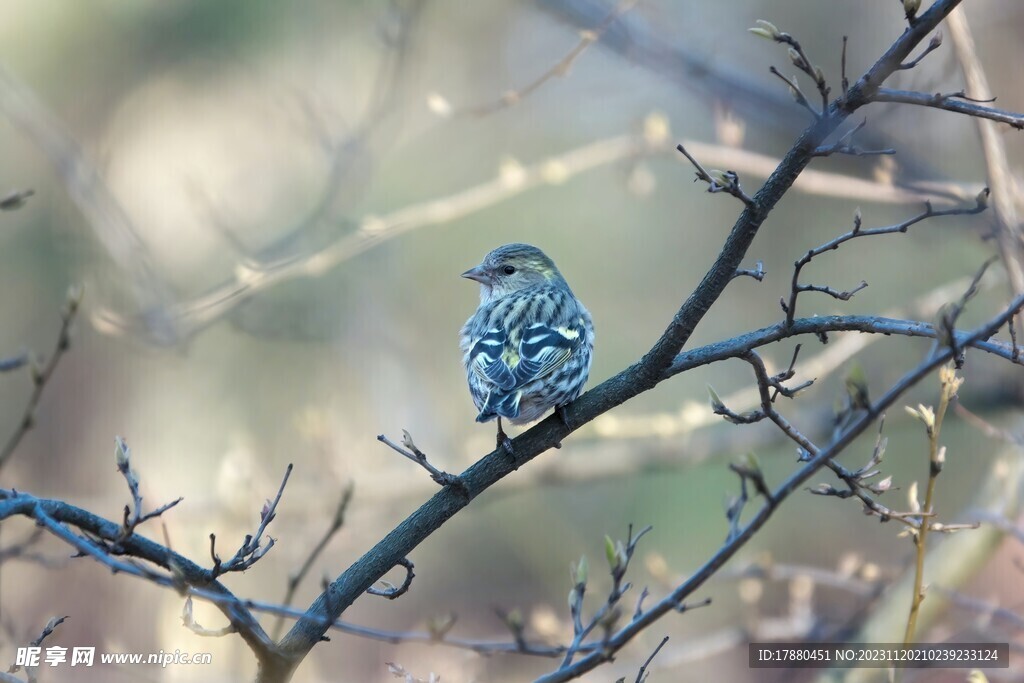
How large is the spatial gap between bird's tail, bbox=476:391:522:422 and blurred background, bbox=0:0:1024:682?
7.08 feet

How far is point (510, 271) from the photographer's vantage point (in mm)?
5727

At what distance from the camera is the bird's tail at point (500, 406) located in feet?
13.0

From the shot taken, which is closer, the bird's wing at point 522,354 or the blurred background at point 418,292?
the bird's wing at point 522,354

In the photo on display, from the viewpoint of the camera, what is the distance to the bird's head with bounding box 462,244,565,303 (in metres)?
5.71

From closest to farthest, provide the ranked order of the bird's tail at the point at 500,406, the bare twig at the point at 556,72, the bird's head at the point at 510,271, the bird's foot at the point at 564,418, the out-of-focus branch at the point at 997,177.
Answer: the bird's foot at the point at 564,418
the out-of-focus branch at the point at 997,177
the bird's tail at the point at 500,406
the bare twig at the point at 556,72
the bird's head at the point at 510,271

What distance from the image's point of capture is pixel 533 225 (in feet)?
37.8

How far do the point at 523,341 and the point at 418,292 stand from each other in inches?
254

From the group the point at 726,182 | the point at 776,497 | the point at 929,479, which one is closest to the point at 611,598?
the point at 776,497

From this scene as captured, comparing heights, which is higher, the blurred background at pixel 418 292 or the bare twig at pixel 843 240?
the blurred background at pixel 418 292

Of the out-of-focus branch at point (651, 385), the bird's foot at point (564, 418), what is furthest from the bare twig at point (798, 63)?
the bird's foot at point (564, 418)

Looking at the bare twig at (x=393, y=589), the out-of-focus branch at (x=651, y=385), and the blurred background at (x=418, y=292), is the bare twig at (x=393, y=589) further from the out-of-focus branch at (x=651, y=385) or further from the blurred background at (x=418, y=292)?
the blurred background at (x=418, y=292)

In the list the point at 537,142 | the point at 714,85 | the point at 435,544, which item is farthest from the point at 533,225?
the point at 714,85

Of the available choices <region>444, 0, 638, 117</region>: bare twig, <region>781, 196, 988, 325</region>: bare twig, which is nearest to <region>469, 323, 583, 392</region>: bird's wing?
<region>444, 0, 638, 117</region>: bare twig

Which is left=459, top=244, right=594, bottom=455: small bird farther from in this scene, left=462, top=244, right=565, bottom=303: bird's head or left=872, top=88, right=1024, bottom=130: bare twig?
left=872, top=88, right=1024, bottom=130: bare twig
